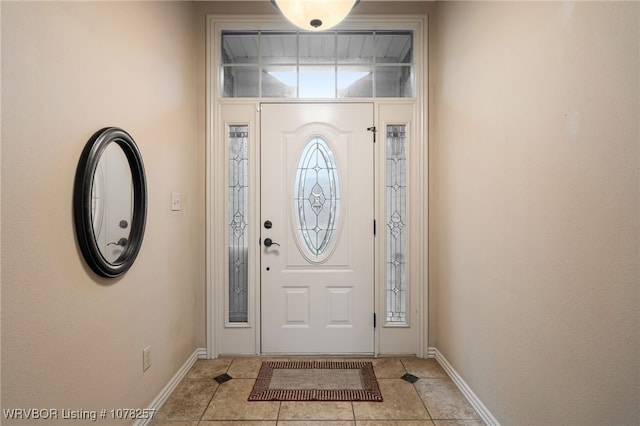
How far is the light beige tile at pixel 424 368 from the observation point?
233cm

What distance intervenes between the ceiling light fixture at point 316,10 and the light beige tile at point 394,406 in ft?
7.07

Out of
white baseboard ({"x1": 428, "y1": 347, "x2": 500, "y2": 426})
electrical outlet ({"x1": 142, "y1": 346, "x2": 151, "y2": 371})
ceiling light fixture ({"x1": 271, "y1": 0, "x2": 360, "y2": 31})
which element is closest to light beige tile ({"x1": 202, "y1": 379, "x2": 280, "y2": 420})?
electrical outlet ({"x1": 142, "y1": 346, "x2": 151, "y2": 371})

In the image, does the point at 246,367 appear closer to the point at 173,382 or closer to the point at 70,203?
the point at 173,382

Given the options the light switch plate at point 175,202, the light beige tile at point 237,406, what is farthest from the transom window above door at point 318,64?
the light beige tile at point 237,406

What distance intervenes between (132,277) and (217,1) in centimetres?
227

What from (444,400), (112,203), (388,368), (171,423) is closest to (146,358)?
(171,423)

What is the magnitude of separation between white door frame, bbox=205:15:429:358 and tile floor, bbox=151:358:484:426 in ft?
1.04

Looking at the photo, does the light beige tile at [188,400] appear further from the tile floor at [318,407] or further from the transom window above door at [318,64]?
the transom window above door at [318,64]

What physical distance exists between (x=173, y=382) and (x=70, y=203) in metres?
1.50

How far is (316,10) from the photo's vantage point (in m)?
1.39

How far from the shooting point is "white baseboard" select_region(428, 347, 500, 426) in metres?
1.80

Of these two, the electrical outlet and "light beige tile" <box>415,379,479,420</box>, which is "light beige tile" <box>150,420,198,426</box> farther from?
"light beige tile" <box>415,379,479,420</box>

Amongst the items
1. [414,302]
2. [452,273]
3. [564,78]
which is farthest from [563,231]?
[414,302]

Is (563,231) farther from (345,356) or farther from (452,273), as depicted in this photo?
(345,356)
